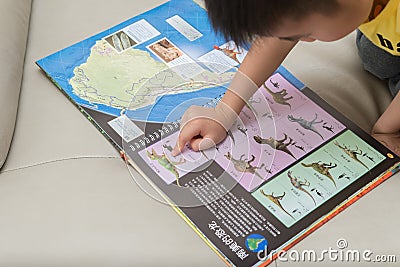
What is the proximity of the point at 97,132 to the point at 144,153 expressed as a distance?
0.24 feet

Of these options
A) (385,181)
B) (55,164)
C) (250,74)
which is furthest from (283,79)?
(55,164)

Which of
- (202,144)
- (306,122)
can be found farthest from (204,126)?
(306,122)

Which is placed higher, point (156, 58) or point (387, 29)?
point (387, 29)

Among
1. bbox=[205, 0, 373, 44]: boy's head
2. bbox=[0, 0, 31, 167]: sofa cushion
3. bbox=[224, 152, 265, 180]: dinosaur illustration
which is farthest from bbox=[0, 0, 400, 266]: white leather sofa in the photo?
bbox=[205, 0, 373, 44]: boy's head

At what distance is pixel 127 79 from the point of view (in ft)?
2.82

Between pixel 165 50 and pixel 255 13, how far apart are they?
0.38 metres

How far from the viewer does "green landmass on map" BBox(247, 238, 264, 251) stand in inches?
26.9

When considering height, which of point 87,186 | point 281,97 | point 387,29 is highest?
point 387,29

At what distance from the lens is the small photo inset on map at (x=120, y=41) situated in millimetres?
901

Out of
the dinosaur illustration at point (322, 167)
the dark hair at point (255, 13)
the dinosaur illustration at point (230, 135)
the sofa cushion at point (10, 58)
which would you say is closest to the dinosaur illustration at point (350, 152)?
the dinosaur illustration at point (322, 167)

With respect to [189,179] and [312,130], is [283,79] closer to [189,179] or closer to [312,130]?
[312,130]

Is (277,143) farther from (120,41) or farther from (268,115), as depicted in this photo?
(120,41)

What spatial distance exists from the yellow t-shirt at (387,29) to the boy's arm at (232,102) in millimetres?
107

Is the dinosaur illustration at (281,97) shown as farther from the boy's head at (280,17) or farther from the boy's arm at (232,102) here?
the boy's head at (280,17)
